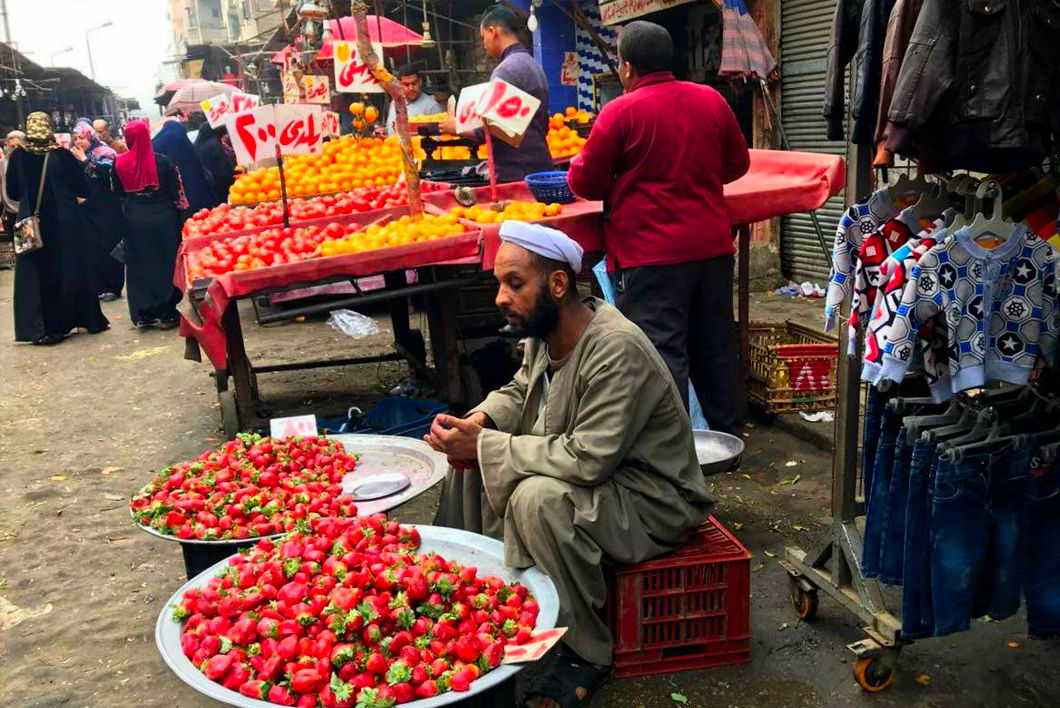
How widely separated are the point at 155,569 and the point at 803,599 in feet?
9.63

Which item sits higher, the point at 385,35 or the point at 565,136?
the point at 385,35

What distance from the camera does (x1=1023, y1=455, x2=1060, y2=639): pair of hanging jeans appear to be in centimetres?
259

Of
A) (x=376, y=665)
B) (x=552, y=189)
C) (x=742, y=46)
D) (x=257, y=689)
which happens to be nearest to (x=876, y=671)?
(x=376, y=665)

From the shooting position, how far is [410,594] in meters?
2.56

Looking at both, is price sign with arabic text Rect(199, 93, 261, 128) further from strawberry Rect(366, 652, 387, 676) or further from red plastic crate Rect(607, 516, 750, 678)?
strawberry Rect(366, 652, 387, 676)

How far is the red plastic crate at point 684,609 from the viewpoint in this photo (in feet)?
10.00

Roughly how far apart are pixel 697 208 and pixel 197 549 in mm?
2827

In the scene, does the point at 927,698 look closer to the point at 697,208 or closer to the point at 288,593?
the point at 288,593

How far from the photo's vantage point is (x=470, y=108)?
5.58 m

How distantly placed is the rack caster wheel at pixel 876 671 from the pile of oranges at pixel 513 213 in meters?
3.00

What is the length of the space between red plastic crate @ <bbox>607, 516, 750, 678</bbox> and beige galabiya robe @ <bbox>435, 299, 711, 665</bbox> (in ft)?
0.25

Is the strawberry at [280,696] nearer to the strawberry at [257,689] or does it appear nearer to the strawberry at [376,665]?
the strawberry at [257,689]

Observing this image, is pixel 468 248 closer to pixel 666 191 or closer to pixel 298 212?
pixel 666 191

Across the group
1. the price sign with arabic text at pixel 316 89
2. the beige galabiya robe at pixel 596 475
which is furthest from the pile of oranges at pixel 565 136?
the beige galabiya robe at pixel 596 475
